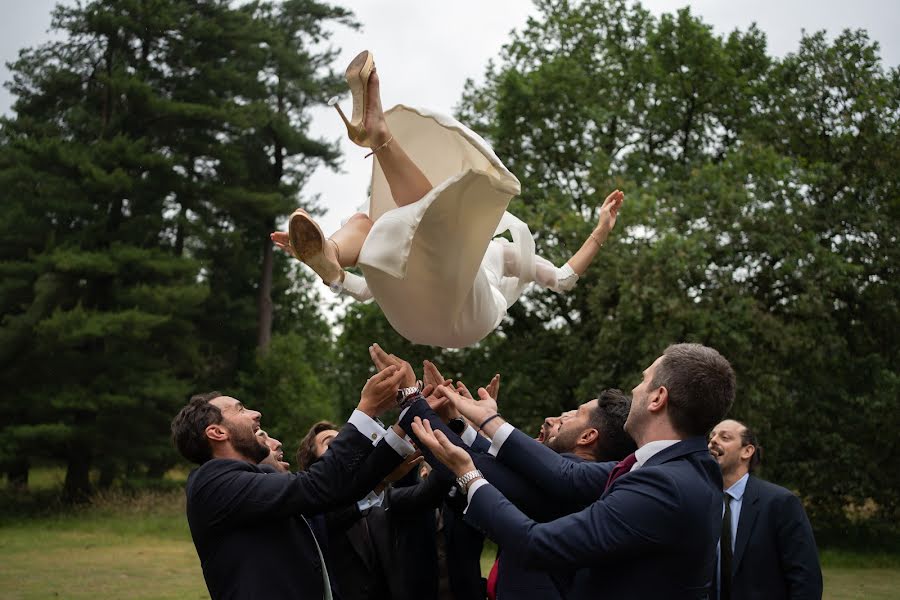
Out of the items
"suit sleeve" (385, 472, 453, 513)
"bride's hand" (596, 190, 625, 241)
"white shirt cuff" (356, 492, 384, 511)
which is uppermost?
"bride's hand" (596, 190, 625, 241)

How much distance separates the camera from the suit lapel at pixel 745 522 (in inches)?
186

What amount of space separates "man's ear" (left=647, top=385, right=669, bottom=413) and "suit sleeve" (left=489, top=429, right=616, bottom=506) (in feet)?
1.78

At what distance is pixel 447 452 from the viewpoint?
10.3ft

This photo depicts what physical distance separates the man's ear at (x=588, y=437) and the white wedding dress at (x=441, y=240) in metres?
0.90

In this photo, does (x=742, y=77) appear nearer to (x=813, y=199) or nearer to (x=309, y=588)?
(x=813, y=199)

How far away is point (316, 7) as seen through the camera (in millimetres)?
30312

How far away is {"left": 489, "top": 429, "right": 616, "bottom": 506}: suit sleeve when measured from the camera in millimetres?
3420

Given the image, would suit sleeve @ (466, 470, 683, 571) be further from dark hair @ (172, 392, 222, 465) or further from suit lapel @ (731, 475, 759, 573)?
suit lapel @ (731, 475, 759, 573)

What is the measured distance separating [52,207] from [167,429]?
22.9 ft

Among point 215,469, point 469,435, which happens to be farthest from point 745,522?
point 215,469

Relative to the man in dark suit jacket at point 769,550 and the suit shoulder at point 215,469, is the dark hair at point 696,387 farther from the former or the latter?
the man in dark suit jacket at point 769,550

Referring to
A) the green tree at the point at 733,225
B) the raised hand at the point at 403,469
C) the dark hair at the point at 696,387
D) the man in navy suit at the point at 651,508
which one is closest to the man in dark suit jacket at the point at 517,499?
the man in navy suit at the point at 651,508

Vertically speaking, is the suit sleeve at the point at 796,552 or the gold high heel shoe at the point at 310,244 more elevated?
the gold high heel shoe at the point at 310,244

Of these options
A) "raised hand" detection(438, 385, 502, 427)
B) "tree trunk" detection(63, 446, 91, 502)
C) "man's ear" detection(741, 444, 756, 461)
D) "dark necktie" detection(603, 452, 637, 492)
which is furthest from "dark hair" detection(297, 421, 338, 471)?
"tree trunk" detection(63, 446, 91, 502)
